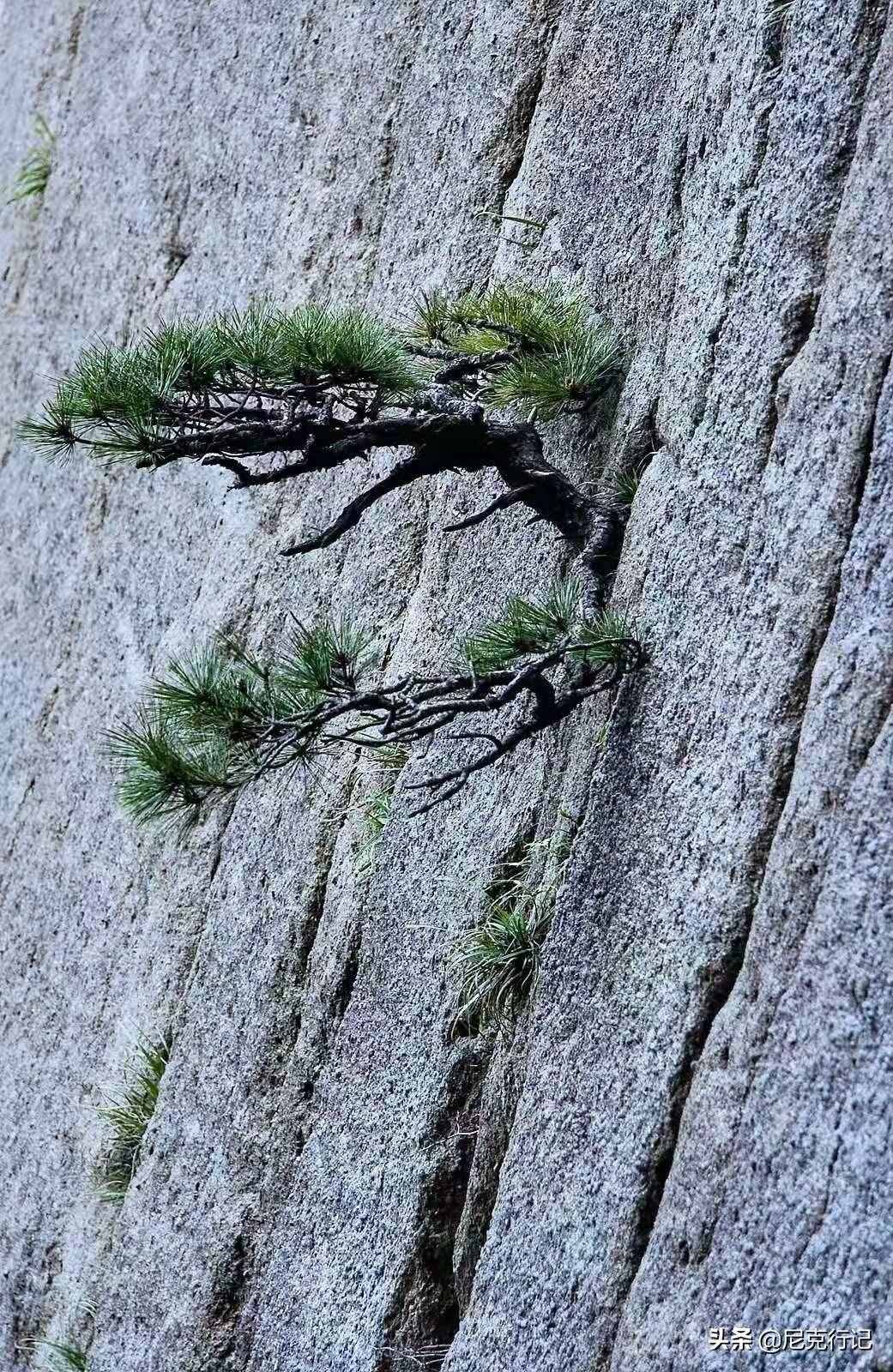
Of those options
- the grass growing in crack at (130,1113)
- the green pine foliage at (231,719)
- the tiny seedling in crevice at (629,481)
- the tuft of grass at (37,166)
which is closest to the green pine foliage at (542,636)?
the green pine foliage at (231,719)

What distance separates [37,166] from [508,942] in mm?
4008

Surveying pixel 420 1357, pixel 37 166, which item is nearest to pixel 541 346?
pixel 420 1357

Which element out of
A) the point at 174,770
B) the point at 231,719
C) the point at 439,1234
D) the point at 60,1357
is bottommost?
the point at 60,1357

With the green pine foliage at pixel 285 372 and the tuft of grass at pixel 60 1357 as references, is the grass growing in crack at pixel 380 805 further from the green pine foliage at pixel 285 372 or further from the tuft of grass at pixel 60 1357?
the tuft of grass at pixel 60 1357

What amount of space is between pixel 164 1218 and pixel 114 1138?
43 cm

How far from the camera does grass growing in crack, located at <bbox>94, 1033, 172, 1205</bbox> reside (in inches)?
140

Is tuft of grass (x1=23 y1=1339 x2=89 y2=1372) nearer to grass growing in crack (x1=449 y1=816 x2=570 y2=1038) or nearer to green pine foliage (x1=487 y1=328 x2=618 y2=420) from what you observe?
grass growing in crack (x1=449 y1=816 x2=570 y2=1038)

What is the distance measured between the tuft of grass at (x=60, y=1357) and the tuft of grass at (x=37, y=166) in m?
3.90

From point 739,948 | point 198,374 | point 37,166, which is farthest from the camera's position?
point 37,166

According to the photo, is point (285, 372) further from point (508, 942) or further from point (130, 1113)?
point (130, 1113)

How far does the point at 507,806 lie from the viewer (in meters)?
2.71

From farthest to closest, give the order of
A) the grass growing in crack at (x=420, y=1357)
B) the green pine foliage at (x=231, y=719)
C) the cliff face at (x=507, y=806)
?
the grass growing in crack at (x=420, y=1357) → the green pine foliage at (x=231, y=719) → the cliff face at (x=507, y=806)

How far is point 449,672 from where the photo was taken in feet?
9.57

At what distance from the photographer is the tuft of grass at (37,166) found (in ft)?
17.2
